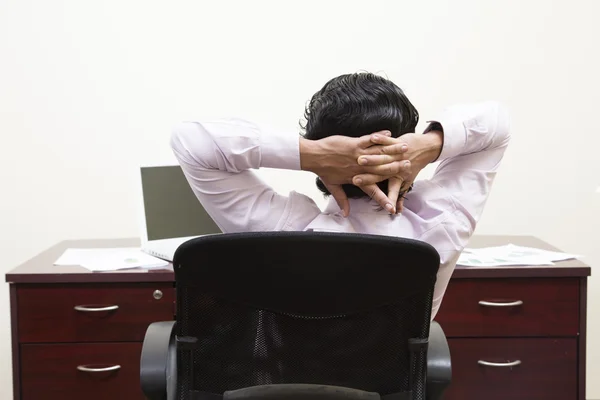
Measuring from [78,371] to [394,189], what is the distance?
45.8 inches

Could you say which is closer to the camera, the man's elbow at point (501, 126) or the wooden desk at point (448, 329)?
the man's elbow at point (501, 126)

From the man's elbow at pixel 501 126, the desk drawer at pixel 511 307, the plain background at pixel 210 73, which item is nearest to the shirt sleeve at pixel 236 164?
the man's elbow at pixel 501 126

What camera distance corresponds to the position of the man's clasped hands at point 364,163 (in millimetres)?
1056

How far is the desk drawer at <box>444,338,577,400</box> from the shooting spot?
188 cm

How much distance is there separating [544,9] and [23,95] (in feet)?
5.99

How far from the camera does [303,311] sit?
95 cm

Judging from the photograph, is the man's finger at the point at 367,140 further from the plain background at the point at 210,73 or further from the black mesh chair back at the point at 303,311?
the plain background at the point at 210,73

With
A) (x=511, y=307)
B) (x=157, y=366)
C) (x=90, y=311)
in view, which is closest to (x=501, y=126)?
(x=157, y=366)

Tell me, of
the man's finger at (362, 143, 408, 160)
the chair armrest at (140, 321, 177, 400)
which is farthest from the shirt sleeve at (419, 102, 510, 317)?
the chair armrest at (140, 321, 177, 400)

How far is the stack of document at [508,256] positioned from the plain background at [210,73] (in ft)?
1.70

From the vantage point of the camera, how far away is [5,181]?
246 cm

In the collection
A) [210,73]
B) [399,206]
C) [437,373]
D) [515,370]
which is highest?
[210,73]

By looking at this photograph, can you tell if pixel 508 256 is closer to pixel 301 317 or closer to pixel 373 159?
pixel 373 159

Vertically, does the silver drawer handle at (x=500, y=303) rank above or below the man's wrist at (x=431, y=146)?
below
